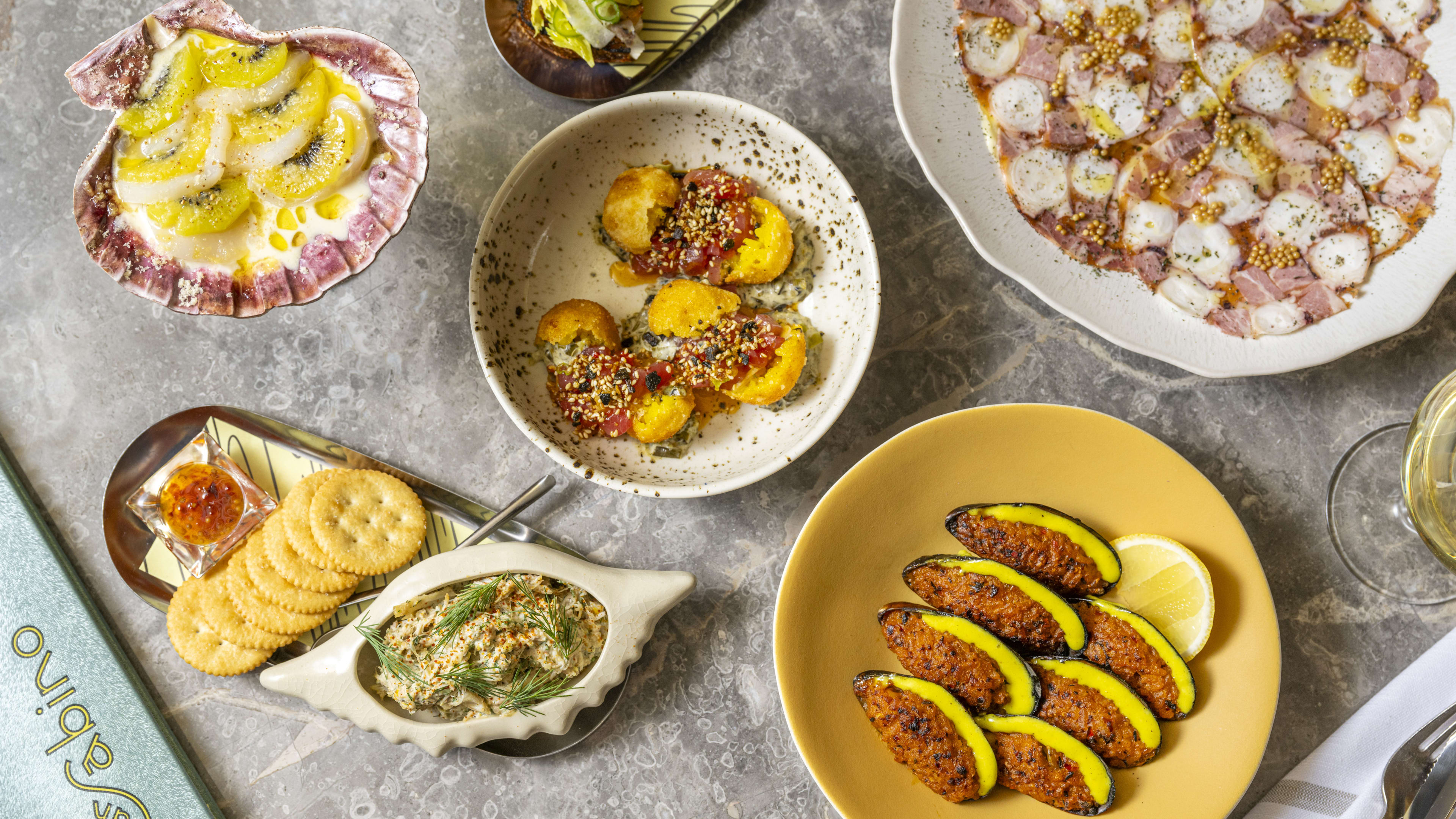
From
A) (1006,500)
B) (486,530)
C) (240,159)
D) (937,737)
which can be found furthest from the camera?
(486,530)

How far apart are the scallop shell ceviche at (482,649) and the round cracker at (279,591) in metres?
0.20

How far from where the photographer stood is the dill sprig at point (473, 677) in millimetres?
1771

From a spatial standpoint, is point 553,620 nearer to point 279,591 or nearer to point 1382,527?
point 279,591

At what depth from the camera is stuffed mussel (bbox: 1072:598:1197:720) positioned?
1776 mm

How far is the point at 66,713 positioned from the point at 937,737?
7.05 feet

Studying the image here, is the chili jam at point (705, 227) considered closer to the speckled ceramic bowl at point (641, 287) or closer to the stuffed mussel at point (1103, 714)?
the speckled ceramic bowl at point (641, 287)

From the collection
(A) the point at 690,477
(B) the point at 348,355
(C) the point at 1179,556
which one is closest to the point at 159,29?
(B) the point at 348,355

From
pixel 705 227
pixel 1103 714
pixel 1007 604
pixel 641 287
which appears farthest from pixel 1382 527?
pixel 641 287

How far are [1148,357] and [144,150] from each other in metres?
2.24

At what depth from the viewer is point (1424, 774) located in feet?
5.96

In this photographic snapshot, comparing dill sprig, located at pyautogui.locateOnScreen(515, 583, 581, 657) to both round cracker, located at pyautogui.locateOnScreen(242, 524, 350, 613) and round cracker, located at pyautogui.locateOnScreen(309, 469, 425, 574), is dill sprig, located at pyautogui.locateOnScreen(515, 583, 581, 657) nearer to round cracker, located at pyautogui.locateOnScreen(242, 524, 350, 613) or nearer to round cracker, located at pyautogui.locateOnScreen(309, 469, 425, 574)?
round cracker, located at pyautogui.locateOnScreen(309, 469, 425, 574)

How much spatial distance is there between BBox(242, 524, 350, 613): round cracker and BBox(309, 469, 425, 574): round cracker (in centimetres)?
10

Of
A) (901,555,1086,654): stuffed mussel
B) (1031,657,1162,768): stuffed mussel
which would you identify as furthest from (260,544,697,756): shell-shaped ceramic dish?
(1031,657,1162,768): stuffed mussel

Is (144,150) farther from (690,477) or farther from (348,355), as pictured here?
(690,477)
